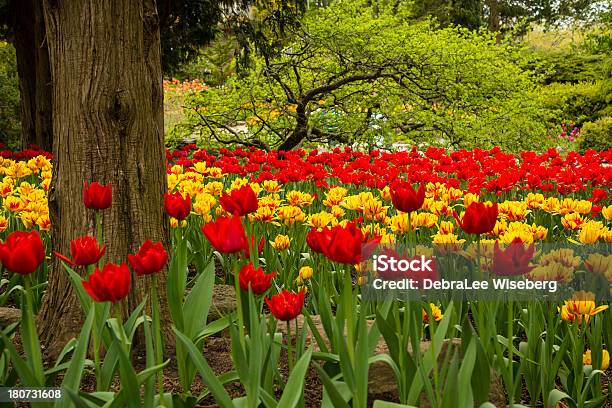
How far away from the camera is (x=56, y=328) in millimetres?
2746

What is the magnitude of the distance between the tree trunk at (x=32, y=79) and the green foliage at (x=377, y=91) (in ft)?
7.07

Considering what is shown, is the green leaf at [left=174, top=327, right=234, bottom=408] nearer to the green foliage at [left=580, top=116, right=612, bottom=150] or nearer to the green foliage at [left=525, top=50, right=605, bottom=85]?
the green foliage at [left=580, top=116, right=612, bottom=150]

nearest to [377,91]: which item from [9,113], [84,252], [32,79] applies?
[32,79]

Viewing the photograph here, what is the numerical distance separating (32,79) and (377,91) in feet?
16.7

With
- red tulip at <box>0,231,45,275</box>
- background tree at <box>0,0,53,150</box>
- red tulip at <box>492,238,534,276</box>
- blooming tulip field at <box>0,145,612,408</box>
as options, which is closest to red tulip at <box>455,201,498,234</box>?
blooming tulip field at <box>0,145,612,408</box>

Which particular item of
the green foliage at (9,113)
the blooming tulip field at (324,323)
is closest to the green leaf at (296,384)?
the blooming tulip field at (324,323)

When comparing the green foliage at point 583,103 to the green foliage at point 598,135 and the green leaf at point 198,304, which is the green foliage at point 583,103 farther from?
the green leaf at point 198,304

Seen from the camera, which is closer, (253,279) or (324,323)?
(253,279)

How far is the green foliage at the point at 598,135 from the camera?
1362 centimetres

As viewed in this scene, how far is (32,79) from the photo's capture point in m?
8.82

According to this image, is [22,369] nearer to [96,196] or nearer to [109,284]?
[109,284]

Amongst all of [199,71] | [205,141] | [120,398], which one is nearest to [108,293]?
[120,398]

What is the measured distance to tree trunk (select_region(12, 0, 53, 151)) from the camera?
26.8 ft

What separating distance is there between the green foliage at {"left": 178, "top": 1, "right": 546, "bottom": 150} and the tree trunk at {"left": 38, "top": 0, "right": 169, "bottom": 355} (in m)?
6.88
